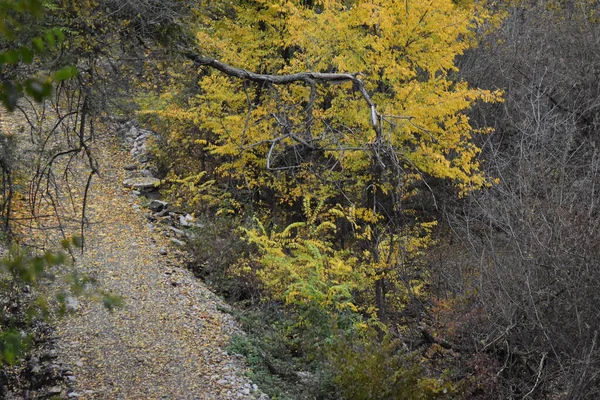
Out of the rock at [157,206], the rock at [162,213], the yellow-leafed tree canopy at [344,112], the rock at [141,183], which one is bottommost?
the rock at [162,213]

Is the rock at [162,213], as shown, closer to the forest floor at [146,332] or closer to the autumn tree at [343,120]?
the autumn tree at [343,120]

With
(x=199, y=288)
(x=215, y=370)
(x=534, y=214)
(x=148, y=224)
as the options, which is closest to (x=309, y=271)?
(x=199, y=288)

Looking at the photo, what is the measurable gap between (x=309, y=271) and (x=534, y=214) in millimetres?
3403

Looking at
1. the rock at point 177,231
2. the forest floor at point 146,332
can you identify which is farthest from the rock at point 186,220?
the forest floor at point 146,332

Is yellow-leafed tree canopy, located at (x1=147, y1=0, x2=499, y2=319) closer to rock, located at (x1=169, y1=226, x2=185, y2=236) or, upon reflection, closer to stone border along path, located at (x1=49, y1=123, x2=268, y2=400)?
rock, located at (x1=169, y1=226, x2=185, y2=236)

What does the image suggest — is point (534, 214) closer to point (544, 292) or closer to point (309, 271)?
point (544, 292)

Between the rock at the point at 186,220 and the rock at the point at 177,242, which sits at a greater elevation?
the rock at the point at 186,220

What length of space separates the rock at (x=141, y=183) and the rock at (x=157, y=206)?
1.03m

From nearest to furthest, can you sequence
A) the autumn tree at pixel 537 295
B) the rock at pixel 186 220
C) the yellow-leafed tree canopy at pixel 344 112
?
the autumn tree at pixel 537 295 < the yellow-leafed tree canopy at pixel 344 112 < the rock at pixel 186 220

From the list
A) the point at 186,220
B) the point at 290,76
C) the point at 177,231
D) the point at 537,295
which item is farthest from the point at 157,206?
the point at 290,76

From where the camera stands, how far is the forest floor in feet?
23.3

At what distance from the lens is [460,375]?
7996mm

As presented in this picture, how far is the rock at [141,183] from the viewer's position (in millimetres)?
14656

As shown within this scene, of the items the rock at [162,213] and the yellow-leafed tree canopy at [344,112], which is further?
the rock at [162,213]
